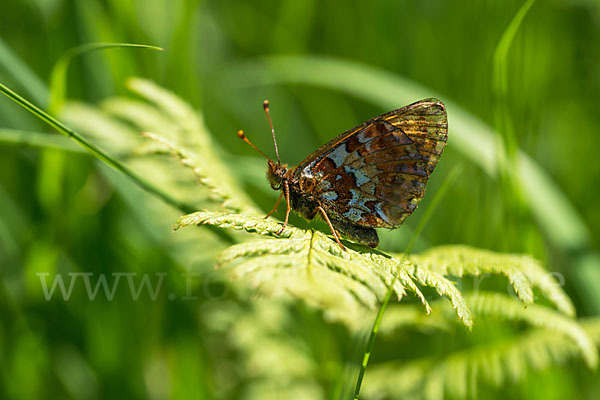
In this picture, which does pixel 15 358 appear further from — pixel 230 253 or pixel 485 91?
pixel 485 91

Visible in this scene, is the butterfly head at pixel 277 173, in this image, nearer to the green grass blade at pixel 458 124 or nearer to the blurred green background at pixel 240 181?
the blurred green background at pixel 240 181

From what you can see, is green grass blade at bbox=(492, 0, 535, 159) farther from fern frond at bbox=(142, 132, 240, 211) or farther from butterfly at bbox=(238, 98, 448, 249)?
fern frond at bbox=(142, 132, 240, 211)

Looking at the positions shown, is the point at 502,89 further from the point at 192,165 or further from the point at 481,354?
the point at 192,165

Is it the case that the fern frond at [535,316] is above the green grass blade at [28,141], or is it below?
below

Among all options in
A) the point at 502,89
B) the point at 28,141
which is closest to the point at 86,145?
the point at 28,141

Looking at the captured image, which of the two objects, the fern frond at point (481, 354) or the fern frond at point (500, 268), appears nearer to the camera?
the fern frond at point (500, 268)

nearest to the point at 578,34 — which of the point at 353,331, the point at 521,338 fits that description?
the point at 521,338

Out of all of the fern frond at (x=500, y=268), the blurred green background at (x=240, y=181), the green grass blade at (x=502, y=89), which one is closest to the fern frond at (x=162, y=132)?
the blurred green background at (x=240, y=181)

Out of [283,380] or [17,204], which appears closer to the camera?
[283,380]
